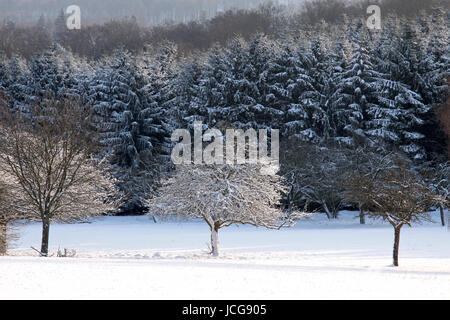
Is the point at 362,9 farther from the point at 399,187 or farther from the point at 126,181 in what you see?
the point at 399,187

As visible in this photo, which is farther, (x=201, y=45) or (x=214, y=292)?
(x=201, y=45)

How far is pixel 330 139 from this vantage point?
41656mm

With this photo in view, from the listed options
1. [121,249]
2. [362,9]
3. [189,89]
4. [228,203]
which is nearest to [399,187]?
[228,203]

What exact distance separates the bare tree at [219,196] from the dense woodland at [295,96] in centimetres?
1508

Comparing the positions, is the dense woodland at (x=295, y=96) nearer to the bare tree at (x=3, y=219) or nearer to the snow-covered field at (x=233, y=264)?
the snow-covered field at (x=233, y=264)

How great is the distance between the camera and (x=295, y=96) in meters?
45.6

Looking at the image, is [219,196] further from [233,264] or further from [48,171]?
[48,171]

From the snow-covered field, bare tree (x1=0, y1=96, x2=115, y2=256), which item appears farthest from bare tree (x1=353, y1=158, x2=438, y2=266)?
Result: bare tree (x1=0, y1=96, x2=115, y2=256)

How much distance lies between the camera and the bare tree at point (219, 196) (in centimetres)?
2033

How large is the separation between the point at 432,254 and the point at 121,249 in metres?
15.0

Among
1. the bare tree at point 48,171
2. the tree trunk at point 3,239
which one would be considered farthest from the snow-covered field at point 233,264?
the bare tree at point 48,171

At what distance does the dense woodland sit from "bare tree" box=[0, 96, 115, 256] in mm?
16002

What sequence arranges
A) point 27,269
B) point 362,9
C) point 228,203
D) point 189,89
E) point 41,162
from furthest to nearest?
point 362,9 → point 189,89 → point 228,203 → point 41,162 → point 27,269

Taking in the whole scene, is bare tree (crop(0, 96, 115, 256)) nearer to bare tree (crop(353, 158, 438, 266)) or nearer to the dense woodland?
bare tree (crop(353, 158, 438, 266))
